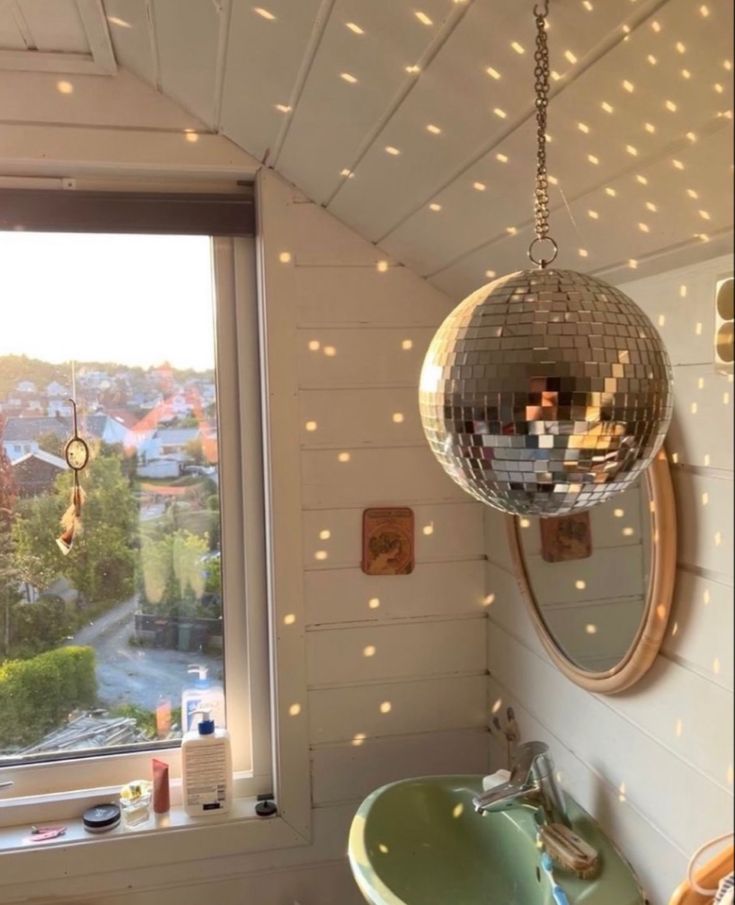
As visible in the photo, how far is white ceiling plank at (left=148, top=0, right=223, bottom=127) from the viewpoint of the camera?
1102 millimetres

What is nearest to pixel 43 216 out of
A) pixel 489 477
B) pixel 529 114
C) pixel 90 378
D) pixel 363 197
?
pixel 90 378

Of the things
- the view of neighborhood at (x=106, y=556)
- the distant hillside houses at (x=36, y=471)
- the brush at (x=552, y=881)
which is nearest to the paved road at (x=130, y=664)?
the view of neighborhood at (x=106, y=556)

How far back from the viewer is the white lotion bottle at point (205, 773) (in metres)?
1.59

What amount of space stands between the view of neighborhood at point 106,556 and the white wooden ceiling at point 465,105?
569mm

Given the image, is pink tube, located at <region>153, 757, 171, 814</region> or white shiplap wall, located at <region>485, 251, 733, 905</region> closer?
white shiplap wall, located at <region>485, 251, 733, 905</region>

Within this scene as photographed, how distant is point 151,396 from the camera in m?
1.65

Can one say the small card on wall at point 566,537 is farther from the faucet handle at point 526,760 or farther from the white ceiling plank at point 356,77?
the white ceiling plank at point 356,77

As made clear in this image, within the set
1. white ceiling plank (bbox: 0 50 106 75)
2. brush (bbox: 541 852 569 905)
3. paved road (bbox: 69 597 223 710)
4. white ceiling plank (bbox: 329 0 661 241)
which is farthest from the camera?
paved road (bbox: 69 597 223 710)

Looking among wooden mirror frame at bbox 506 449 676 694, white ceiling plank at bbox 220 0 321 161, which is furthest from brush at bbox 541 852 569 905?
white ceiling plank at bbox 220 0 321 161

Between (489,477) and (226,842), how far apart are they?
4.16ft

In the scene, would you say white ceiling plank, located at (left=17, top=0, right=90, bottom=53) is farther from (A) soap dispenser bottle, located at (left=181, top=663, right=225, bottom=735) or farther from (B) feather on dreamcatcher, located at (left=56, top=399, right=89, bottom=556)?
(A) soap dispenser bottle, located at (left=181, top=663, right=225, bottom=735)

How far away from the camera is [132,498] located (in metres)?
1.65

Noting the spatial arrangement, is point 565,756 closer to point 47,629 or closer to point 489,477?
point 489,477

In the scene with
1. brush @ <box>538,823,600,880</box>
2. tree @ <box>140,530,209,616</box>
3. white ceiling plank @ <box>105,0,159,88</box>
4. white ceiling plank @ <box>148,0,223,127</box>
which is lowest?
brush @ <box>538,823,600,880</box>
